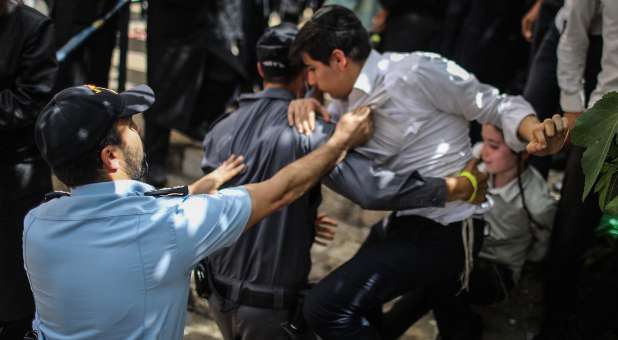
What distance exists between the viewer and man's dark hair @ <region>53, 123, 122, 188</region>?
184 centimetres

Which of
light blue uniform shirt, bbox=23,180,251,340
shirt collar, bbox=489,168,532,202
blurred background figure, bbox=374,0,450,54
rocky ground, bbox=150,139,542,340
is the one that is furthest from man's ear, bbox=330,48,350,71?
blurred background figure, bbox=374,0,450,54

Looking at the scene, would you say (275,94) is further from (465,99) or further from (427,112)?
(465,99)

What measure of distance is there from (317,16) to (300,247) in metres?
0.95

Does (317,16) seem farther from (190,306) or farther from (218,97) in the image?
(218,97)

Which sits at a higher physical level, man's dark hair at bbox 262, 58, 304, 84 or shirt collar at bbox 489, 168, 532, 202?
man's dark hair at bbox 262, 58, 304, 84

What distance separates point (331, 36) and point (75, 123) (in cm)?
118

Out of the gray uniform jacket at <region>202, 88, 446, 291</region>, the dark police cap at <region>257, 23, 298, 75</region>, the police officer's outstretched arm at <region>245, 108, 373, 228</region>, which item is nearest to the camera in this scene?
the police officer's outstretched arm at <region>245, 108, 373, 228</region>

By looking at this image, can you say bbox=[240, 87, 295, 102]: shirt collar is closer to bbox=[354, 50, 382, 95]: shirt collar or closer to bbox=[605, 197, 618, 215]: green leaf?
bbox=[354, 50, 382, 95]: shirt collar

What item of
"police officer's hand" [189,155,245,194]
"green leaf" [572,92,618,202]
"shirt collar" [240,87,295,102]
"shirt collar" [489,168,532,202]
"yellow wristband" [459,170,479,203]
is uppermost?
"green leaf" [572,92,618,202]

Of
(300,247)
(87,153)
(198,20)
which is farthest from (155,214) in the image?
(198,20)

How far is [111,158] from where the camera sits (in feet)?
6.15

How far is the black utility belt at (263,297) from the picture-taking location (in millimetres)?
2641

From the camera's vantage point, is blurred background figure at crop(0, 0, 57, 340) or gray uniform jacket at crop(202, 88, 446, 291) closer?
gray uniform jacket at crop(202, 88, 446, 291)

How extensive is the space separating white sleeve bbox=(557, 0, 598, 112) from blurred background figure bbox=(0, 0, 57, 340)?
2.28 meters
